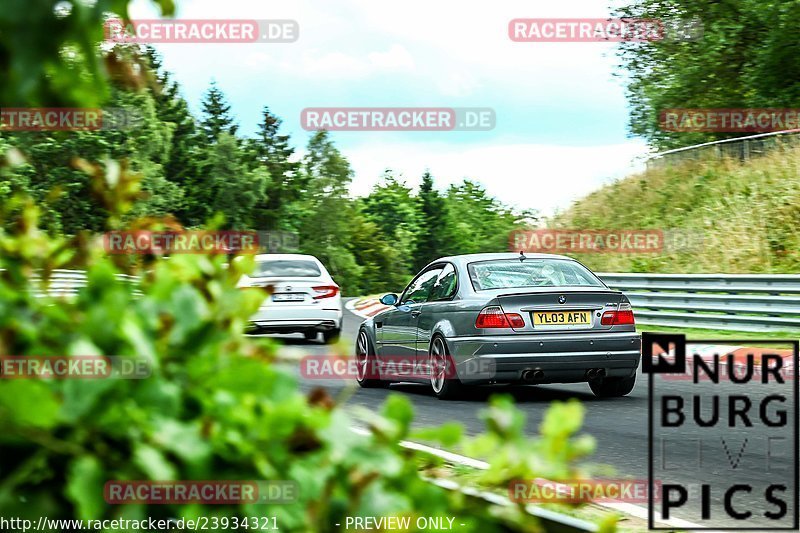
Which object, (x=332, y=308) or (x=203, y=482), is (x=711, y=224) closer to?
(x=332, y=308)

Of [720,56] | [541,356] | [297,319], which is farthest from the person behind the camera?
[720,56]

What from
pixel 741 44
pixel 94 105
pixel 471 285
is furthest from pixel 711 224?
pixel 94 105

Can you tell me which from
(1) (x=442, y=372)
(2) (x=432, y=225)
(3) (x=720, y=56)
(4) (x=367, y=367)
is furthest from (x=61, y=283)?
(2) (x=432, y=225)

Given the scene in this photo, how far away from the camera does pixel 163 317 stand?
1.89 metres

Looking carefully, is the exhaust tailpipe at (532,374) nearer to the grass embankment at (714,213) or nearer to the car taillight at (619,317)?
the car taillight at (619,317)

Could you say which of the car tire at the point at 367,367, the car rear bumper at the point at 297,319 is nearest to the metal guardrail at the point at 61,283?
the car tire at the point at 367,367

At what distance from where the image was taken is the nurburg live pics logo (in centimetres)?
582

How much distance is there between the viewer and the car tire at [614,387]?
1177cm

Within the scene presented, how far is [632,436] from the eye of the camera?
8.76 m

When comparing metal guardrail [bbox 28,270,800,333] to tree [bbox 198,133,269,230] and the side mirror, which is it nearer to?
the side mirror

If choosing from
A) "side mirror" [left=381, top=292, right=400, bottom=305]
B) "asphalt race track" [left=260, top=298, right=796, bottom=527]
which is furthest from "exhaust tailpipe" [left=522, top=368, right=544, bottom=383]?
"side mirror" [left=381, top=292, right=400, bottom=305]

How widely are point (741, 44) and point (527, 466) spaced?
35.9 meters

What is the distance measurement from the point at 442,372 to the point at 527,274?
1378 mm

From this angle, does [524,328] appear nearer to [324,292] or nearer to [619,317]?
[619,317]
